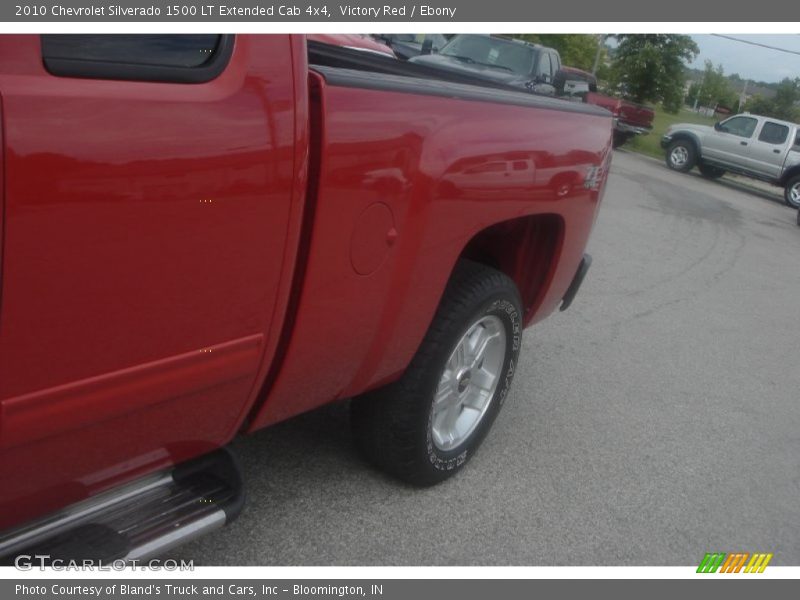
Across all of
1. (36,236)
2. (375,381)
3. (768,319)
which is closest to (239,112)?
(36,236)

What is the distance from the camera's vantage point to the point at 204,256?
2.12 metres

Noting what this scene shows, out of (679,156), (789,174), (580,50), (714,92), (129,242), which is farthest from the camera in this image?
(714,92)

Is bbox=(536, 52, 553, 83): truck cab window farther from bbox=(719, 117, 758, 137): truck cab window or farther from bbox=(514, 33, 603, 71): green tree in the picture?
bbox=(514, 33, 603, 71): green tree

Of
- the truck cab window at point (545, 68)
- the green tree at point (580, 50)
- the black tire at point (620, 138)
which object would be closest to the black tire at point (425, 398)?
the truck cab window at point (545, 68)

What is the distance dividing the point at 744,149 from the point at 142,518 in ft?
63.9

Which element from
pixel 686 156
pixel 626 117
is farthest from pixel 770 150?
pixel 626 117

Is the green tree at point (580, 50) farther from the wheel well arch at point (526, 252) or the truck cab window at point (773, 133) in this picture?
the wheel well arch at point (526, 252)

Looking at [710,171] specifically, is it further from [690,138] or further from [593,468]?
[593,468]

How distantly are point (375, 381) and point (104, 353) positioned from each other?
125 centimetres

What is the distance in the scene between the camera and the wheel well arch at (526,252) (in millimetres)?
3857

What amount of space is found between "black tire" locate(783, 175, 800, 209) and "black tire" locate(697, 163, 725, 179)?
2.11 metres

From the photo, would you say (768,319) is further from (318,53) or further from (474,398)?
(318,53)

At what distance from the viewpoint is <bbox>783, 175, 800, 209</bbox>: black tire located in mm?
18375

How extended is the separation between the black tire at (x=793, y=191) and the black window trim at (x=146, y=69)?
60.1 ft
